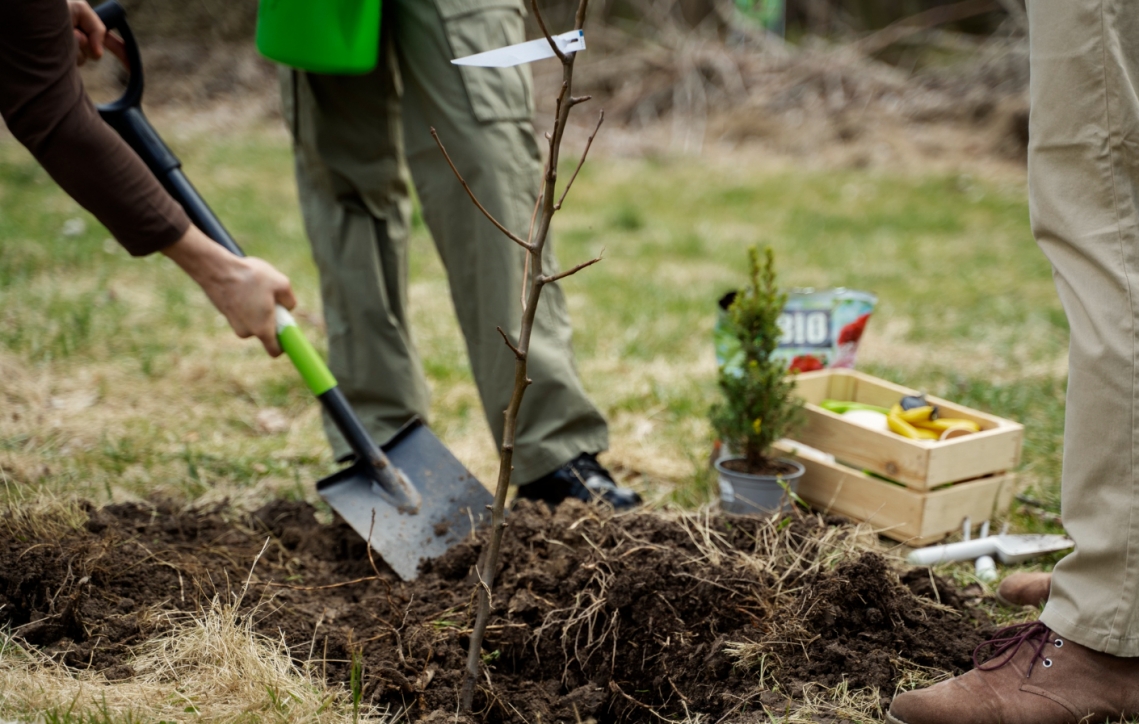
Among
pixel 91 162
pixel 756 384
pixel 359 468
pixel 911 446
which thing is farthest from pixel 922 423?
pixel 91 162

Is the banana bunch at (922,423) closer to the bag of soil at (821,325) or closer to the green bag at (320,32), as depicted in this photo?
the bag of soil at (821,325)

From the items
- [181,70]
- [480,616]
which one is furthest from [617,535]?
[181,70]

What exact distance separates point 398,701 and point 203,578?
0.51m

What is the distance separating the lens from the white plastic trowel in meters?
2.29

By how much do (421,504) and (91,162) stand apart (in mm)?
1048

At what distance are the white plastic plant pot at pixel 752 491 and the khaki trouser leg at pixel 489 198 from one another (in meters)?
0.34

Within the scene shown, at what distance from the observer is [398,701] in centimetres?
173

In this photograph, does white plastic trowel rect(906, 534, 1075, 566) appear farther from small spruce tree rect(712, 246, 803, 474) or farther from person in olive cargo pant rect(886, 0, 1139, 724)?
person in olive cargo pant rect(886, 0, 1139, 724)

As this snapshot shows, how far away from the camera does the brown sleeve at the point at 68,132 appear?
179 centimetres

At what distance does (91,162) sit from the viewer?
1.94 meters

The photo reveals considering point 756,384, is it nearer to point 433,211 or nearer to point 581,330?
point 433,211

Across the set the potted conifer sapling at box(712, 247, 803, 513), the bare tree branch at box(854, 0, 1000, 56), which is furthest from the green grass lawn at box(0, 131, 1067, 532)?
the bare tree branch at box(854, 0, 1000, 56)

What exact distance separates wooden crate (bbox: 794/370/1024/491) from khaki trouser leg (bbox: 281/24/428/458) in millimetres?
1142

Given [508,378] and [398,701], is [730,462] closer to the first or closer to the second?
[508,378]
